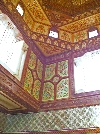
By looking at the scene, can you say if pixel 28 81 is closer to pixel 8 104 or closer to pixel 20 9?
pixel 8 104

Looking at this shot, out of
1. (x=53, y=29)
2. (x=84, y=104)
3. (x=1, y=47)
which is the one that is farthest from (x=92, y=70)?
(x=1, y=47)

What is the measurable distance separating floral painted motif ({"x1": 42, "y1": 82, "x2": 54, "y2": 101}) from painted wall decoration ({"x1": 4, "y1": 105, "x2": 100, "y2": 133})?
58cm

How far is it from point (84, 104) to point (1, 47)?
9.66ft

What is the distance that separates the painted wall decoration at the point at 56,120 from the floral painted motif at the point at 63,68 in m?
1.45

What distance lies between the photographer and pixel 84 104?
5.72 metres

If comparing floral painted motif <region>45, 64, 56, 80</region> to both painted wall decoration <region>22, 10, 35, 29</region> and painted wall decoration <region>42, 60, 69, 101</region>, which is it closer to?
painted wall decoration <region>42, 60, 69, 101</region>

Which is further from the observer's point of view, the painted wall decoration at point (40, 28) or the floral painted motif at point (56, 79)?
the painted wall decoration at point (40, 28)

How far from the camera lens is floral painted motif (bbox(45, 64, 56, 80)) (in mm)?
7098

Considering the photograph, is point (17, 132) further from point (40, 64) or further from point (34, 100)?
point (40, 64)

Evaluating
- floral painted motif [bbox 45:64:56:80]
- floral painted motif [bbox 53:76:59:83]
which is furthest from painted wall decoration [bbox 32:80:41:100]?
floral painted motif [bbox 53:76:59:83]

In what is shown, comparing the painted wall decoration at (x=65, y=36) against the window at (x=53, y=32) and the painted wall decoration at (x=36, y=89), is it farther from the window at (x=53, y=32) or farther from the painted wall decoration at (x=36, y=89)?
the painted wall decoration at (x=36, y=89)

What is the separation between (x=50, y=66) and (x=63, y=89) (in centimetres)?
130

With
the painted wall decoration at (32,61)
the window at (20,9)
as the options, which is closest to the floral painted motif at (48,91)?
the painted wall decoration at (32,61)

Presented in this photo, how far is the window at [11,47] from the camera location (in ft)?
18.2
